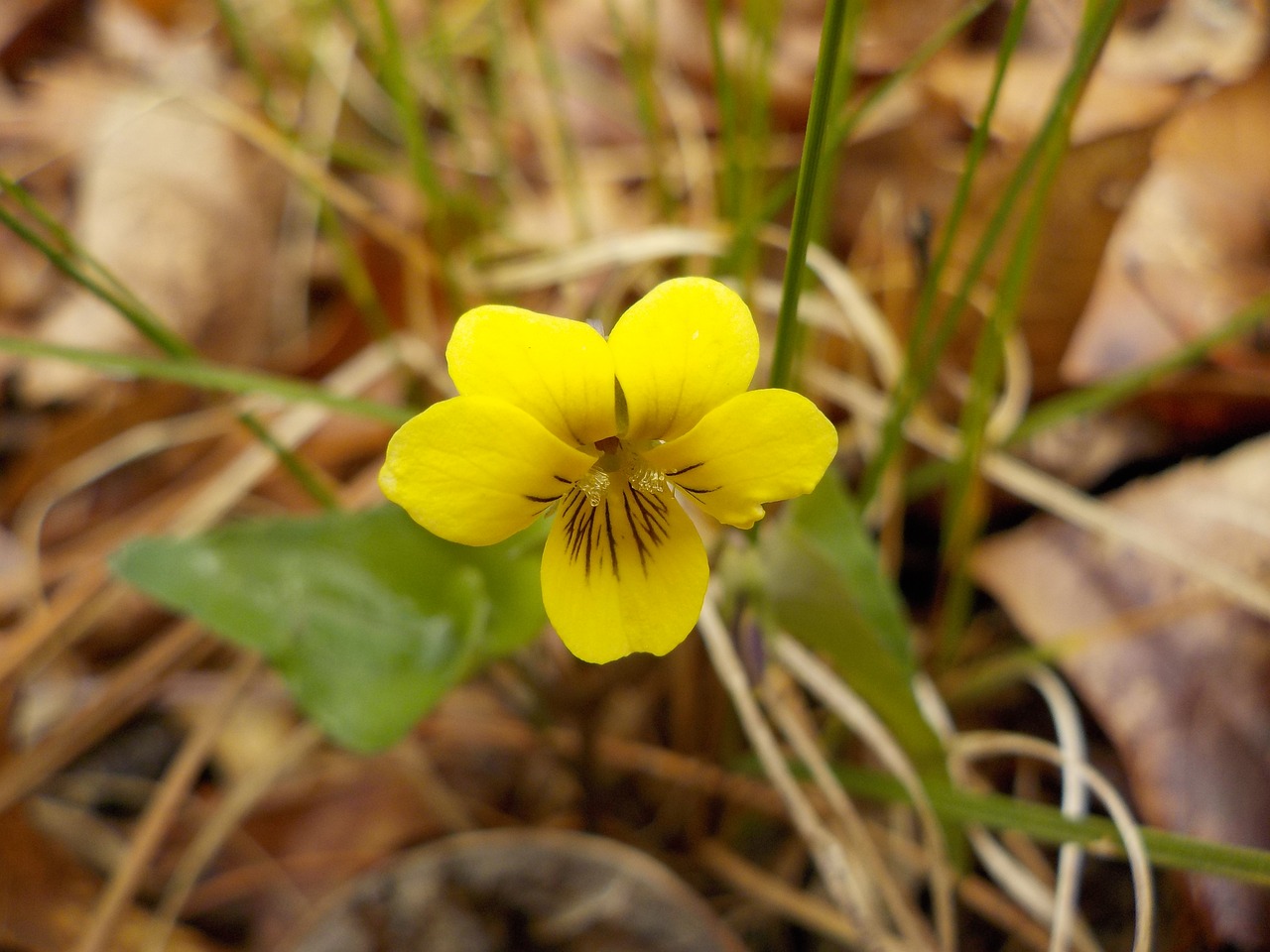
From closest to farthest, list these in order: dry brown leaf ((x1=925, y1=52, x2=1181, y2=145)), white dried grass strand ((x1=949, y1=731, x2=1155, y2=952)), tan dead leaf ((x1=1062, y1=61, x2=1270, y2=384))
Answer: white dried grass strand ((x1=949, y1=731, x2=1155, y2=952)) < tan dead leaf ((x1=1062, y1=61, x2=1270, y2=384)) < dry brown leaf ((x1=925, y1=52, x2=1181, y2=145))

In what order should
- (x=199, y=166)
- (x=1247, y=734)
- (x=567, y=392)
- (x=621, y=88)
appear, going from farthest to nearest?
(x=621, y=88), (x=199, y=166), (x=1247, y=734), (x=567, y=392)

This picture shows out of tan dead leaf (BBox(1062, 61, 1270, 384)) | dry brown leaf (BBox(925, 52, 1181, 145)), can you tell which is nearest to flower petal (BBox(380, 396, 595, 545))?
tan dead leaf (BBox(1062, 61, 1270, 384))

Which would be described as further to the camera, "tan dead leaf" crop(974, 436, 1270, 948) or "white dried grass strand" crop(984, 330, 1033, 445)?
"white dried grass strand" crop(984, 330, 1033, 445)

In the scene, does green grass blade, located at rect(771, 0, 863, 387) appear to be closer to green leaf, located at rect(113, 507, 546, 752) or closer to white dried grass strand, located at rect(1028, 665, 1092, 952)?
green leaf, located at rect(113, 507, 546, 752)

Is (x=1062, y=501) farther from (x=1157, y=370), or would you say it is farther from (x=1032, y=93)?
(x=1032, y=93)

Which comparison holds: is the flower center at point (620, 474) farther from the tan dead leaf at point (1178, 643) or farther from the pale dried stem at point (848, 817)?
the tan dead leaf at point (1178, 643)

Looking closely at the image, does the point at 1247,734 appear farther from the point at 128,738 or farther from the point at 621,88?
the point at 621,88

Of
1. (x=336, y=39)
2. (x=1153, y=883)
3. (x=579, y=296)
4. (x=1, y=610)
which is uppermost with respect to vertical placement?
(x=336, y=39)

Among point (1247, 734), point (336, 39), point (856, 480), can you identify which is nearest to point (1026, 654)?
point (1247, 734)
